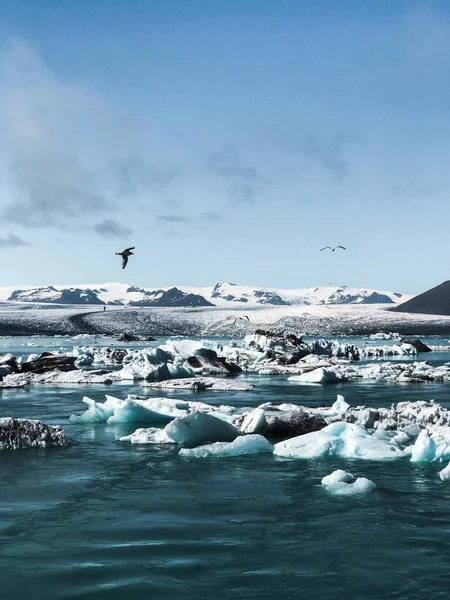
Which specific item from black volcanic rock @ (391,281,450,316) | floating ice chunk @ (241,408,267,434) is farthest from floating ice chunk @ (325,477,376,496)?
black volcanic rock @ (391,281,450,316)

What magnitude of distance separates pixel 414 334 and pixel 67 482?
8255 centimetres

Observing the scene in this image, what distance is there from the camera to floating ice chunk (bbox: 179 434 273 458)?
9.60m

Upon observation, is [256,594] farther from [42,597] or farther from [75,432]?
[75,432]

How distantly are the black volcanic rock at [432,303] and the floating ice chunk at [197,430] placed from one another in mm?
130159

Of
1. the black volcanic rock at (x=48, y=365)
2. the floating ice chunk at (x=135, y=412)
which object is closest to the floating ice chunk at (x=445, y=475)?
the floating ice chunk at (x=135, y=412)

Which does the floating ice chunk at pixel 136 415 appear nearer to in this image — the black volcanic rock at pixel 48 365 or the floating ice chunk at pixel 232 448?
the floating ice chunk at pixel 232 448

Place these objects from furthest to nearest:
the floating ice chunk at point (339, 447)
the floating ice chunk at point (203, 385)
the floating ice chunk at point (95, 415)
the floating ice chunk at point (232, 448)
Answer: the floating ice chunk at point (203, 385)
the floating ice chunk at point (95, 415)
the floating ice chunk at point (232, 448)
the floating ice chunk at point (339, 447)

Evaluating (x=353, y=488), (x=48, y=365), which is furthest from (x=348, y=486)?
(x=48, y=365)

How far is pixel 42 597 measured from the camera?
15.9 feet

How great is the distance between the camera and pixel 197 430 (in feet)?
33.8

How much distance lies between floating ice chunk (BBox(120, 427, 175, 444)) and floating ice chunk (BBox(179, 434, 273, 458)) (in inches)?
38.4

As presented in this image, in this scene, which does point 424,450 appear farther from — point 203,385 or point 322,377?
point 322,377

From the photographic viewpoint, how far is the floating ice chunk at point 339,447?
9.47 metres

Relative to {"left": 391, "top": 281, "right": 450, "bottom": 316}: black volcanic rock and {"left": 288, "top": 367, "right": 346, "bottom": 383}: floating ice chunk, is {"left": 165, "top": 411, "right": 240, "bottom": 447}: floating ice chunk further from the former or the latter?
{"left": 391, "top": 281, "right": 450, "bottom": 316}: black volcanic rock
